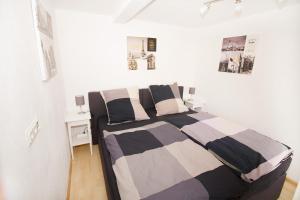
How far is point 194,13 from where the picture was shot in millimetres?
2416

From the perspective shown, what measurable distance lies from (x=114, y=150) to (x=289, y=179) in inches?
92.4

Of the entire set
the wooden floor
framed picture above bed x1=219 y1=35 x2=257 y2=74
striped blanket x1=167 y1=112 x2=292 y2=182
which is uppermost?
framed picture above bed x1=219 y1=35 x2=257 y2=74

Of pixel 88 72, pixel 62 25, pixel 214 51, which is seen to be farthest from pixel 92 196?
pixel 214 51

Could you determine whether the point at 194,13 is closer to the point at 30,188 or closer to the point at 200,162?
the point at 200,162

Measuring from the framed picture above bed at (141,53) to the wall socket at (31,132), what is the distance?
2.19 meters

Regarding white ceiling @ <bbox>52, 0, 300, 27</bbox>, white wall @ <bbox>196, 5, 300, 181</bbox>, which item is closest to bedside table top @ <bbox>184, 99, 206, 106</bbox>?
white wall @ <bbox>196, 5, 300, 181</bbox>

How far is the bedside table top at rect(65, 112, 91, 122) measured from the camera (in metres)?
2.25

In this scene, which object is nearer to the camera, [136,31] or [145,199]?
[145,199]

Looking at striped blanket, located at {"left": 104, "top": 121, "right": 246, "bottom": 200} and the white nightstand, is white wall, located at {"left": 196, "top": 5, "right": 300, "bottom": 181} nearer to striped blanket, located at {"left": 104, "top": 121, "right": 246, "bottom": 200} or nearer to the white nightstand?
striped blanket, located at {"left": 104, "top": 121, "right": 246, "bottom": 200}

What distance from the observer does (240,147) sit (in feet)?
4.98

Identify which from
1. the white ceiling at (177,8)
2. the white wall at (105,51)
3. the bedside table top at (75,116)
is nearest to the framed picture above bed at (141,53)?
the white wall at (105,51)

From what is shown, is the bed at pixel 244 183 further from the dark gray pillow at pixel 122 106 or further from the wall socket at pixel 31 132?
the wall socket at pixel 31 132

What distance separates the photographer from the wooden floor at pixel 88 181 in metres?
1.77

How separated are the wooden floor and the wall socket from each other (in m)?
1.24
